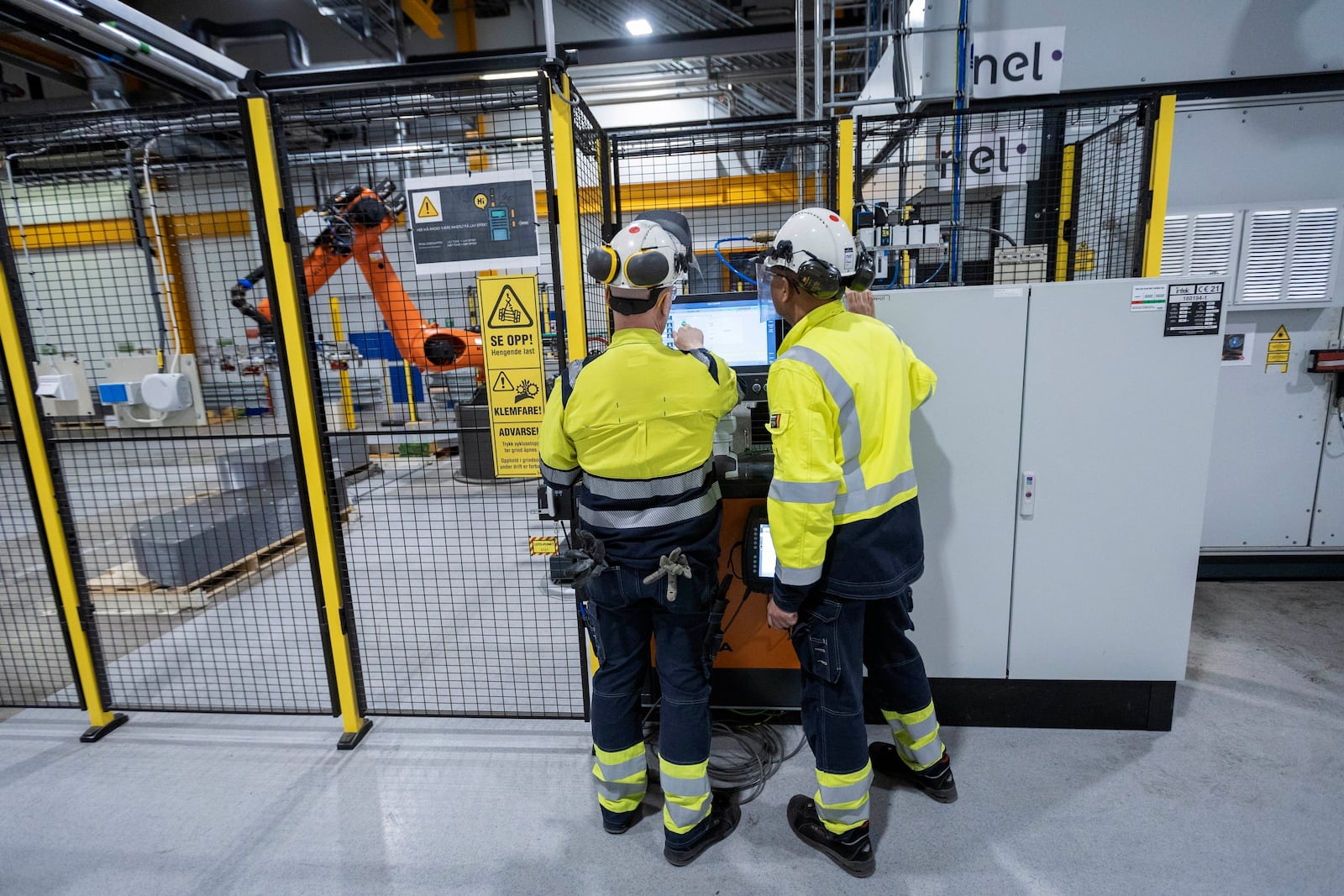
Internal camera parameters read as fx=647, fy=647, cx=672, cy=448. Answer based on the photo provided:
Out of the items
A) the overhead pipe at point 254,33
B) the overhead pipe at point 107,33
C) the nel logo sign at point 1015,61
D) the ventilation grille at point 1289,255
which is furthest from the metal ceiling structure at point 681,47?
the ventilation grille at point 1289,255

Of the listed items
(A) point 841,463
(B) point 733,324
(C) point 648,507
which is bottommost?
(C) point 648,507

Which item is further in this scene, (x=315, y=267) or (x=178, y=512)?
(x=178, y=512)

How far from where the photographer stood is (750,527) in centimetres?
231

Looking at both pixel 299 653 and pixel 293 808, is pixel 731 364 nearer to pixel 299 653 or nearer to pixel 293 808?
pixel 293 808

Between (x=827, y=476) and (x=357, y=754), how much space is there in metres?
2.21

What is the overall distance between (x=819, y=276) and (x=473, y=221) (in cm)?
121

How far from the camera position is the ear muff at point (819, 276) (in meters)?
1.83

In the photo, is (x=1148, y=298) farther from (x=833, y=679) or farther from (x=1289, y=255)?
(x=1289, y=255)

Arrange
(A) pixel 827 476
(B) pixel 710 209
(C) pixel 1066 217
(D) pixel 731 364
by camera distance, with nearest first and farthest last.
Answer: (A) pixel 827 476 → (D) pixel 731 364 → (C) pixel 1066 217 → (B) pixel 710 209

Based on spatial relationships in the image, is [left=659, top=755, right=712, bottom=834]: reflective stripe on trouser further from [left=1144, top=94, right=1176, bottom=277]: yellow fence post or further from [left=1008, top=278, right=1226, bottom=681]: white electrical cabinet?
[left=1144, top=94, right=1176, bottom=277]: yellow fence post

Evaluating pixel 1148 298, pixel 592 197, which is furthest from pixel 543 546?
pixel 1148 298

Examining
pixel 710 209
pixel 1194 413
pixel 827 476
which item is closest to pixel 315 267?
pixel 827 476

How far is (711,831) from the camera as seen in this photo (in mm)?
2072

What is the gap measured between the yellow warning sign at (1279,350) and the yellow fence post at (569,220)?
156 inches
